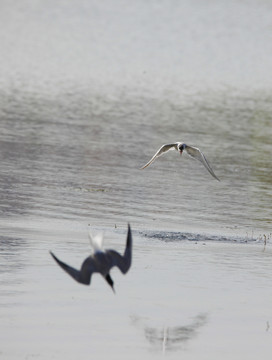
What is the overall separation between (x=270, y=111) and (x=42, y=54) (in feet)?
55.7

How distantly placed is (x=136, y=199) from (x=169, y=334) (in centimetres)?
818

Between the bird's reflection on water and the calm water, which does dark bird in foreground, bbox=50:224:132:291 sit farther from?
the bird's reflection on water

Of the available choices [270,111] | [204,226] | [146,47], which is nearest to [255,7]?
[146,47]

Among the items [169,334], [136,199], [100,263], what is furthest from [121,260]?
[136,199]

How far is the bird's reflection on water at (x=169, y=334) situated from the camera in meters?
12.6

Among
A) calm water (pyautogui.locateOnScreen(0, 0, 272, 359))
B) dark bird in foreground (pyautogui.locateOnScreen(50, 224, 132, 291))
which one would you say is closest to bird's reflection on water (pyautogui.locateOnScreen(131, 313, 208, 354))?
calm water (pyautogui.locateOnScreen(0, 0, 272, 359))

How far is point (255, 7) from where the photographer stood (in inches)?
3147

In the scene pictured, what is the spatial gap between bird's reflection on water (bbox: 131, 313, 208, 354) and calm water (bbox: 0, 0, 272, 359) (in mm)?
26

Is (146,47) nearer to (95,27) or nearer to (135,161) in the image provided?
(95,27)

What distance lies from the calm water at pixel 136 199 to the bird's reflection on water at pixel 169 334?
0.03 metres

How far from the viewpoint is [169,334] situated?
1296cm

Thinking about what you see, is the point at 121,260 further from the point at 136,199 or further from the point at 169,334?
the point at 136,199

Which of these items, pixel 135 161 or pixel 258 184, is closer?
pixel 258 184

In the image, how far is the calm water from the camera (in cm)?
1311
